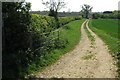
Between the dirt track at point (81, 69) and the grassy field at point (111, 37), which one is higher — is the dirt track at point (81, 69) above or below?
below

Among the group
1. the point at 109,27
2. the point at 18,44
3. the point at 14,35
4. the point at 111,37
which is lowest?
the point at 18,44

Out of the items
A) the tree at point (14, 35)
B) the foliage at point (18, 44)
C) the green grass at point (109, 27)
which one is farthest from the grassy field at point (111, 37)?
the tree at point (14, 35)

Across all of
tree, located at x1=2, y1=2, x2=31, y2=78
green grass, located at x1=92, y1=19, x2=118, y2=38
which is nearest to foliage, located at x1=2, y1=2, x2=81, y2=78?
tree, located at x1=2, y1=2, x2=31, y2=78

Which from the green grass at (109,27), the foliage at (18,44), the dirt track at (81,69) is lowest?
the dirt track at (81,69)

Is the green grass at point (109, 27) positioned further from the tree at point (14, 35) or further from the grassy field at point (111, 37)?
the tree at point (14, 35)

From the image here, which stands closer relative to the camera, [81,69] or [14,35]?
[14,35]

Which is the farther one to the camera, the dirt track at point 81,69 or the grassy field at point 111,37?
the grassy field at point 111,37

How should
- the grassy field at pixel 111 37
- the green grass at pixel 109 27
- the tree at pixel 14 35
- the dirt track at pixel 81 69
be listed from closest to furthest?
the tree at pixel 14 35 < the dirt track at pixel 81 69 < the grassy field at pixel 111 37 < the green grass at pixel 109 27

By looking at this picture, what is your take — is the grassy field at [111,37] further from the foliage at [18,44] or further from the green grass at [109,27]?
the foliage at [18,44]

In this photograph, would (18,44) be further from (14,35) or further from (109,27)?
(109,27)

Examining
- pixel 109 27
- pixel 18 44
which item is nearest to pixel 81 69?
pixel 18 44

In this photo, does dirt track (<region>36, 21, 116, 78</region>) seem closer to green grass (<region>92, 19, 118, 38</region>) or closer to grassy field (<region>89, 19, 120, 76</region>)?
grassy field (<region>89, 19, 120, 76</region>)

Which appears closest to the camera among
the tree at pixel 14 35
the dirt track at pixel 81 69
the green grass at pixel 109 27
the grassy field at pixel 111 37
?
the tree at pixel 14 35

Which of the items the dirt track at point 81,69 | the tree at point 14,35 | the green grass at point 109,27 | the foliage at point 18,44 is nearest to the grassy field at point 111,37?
the green grass at point 109,27
